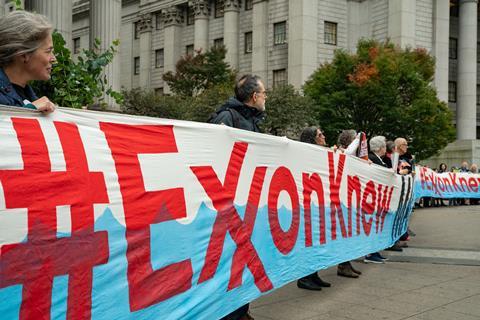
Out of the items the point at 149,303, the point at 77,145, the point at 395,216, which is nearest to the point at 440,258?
the point at 395,216

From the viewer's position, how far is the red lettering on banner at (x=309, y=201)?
5688 mm

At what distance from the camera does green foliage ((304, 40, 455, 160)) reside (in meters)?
33.9

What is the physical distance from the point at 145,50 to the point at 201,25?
8645 millimetres

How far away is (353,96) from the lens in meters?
34.5

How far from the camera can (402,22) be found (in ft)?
145

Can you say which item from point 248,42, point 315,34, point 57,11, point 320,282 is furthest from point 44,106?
point 248,42

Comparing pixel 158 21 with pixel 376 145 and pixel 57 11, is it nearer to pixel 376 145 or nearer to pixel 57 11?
pixel 57 11

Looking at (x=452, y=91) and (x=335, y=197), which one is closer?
(x=335, y=197)

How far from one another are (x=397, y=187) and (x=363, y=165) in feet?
5.43

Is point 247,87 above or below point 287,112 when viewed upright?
below

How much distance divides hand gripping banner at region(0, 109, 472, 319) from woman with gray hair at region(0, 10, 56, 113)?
18 cm

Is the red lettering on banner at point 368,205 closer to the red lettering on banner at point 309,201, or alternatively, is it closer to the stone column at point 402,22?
the red lettering on banner at point 309,201

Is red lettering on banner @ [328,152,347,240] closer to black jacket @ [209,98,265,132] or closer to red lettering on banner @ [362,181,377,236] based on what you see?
red lettering on banner @ [362,181,377,236]

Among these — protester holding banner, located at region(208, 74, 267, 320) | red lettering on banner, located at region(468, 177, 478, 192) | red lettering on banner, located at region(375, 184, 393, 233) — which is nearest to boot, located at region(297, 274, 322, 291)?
red lettering on banner, located at region(375, 184, 393, 233)
